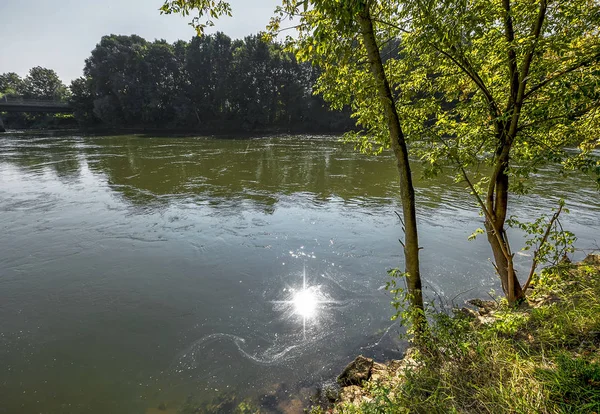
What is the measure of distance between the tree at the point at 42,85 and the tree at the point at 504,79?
408 feet

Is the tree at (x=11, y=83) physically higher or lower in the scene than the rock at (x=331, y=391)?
higher

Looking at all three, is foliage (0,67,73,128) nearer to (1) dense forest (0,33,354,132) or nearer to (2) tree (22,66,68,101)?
(2) tree (22,66,68,101)

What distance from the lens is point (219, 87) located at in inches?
2264

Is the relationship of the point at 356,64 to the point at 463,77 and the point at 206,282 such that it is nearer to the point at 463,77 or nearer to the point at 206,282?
the point at 463,77

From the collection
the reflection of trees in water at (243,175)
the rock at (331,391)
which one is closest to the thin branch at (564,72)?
the rock at (331,391)

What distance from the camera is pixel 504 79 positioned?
15.2ft

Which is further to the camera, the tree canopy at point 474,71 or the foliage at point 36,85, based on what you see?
the foliage at point 36,85

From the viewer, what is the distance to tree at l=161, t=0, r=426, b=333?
3.20 meters

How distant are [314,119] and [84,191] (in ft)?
149

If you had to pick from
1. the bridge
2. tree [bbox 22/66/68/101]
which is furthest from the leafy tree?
tree [bbox 22/66/68/101]

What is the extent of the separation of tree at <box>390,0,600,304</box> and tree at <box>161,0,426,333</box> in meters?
0.39

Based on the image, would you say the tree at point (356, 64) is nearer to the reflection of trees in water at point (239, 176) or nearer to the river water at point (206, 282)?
the river water at point (206, 282)

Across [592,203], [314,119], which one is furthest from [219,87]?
[592,203]

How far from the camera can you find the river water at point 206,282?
4.96m
